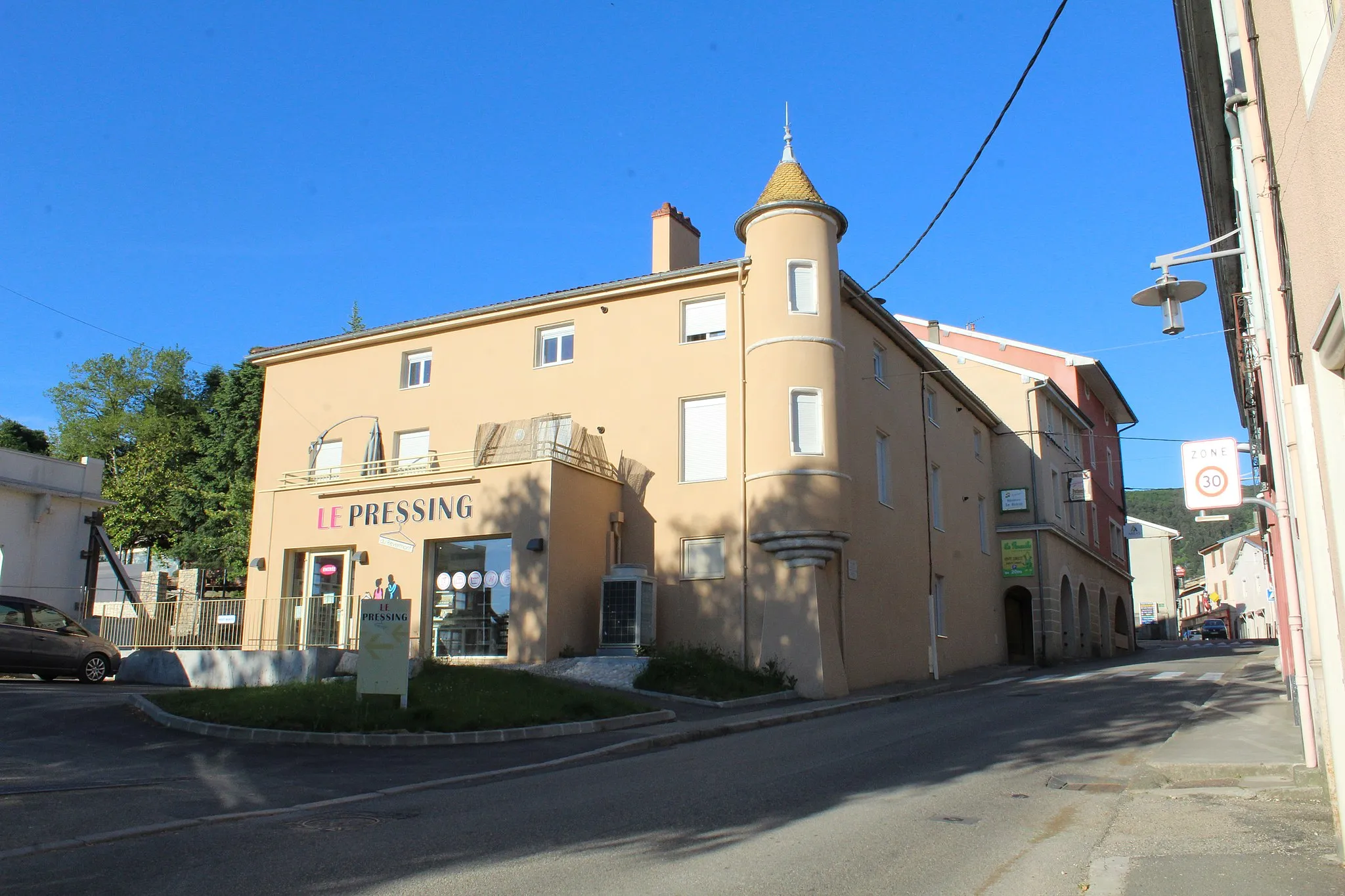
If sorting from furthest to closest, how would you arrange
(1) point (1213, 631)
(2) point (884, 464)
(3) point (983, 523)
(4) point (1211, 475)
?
(1) point (1213, 631)
(3) point (983, 523)
(2) point (884, 464)
(4) point (1211, 475)

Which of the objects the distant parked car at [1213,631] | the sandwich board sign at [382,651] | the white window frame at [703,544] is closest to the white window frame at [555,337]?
the white window frame at [703,544]

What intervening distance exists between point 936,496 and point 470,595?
1400 cm

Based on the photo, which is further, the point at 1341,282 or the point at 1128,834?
the point at 1128,834

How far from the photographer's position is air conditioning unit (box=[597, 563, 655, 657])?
20.6m

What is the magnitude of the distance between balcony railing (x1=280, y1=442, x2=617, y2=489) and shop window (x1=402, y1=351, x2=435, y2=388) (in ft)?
6.97

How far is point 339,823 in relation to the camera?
26.0ft

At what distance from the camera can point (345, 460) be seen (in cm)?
2606

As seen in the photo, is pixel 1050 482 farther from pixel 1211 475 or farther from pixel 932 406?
pixel 1211 475

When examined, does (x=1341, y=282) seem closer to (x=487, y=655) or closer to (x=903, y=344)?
(x=487, y=655)

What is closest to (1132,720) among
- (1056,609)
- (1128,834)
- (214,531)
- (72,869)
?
(1128,834)

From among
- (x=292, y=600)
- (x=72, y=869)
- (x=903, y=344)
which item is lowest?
(x=72, y=869)

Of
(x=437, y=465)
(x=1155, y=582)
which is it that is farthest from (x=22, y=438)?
(x=1155, y=582)

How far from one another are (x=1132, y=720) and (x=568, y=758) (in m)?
8.00

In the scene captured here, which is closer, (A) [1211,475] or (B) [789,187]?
(A) [1211,475]
